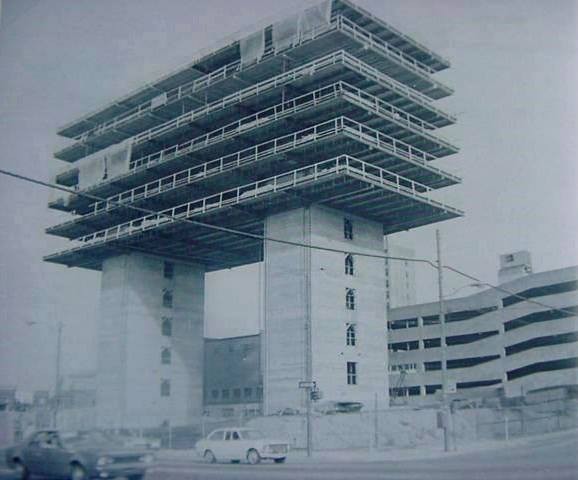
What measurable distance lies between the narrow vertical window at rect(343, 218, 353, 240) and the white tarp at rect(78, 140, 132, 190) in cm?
1864

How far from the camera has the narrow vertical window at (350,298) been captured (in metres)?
48.8

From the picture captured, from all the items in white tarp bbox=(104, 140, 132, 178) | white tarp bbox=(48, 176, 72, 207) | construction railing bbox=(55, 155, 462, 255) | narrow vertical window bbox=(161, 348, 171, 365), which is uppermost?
white tarp bbox=(104, 140, 132, 178)

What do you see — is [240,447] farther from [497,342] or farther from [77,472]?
[497,342]

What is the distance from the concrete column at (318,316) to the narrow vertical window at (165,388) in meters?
15.6

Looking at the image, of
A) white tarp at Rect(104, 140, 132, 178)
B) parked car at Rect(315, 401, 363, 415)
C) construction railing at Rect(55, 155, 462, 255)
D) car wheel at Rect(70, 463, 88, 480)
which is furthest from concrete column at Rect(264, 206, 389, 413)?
car wheel at Rect(70, 463, 88, 480)

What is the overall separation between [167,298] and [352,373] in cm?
2149

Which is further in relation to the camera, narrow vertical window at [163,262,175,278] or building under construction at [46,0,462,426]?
narrow vertical window at [163,262,175,278]

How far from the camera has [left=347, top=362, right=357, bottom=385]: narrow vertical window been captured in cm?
4736

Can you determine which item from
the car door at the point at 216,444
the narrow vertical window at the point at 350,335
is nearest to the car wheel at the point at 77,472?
the car door at the point at 216,444

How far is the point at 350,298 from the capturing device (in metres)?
49.2

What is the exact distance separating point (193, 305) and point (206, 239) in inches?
339

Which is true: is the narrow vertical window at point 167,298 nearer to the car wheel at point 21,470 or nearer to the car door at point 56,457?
the car wheel at point 21,470

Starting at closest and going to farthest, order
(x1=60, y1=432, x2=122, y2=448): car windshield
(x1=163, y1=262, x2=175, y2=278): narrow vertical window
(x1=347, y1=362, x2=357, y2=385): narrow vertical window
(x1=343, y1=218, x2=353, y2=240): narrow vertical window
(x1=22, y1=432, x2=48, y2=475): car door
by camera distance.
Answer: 1. (x1=60, y1=432, x2=122, y2=448): car windshield
2. (x1=22, y1=432, x2=48, y2=475): car door
3. (x1=347, y1=362, x2=357, y2=385): narrow vertical window
4. (x1=343, y1=218, x2=353, y2=240): narrow vertical window
5. (x1=163, y1=262, x2=175, y2=278): narrow vertical window

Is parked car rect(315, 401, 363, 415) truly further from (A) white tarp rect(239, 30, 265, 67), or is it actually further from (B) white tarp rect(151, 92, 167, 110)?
(B) white tarp rect(151, 92, 167, 110)
